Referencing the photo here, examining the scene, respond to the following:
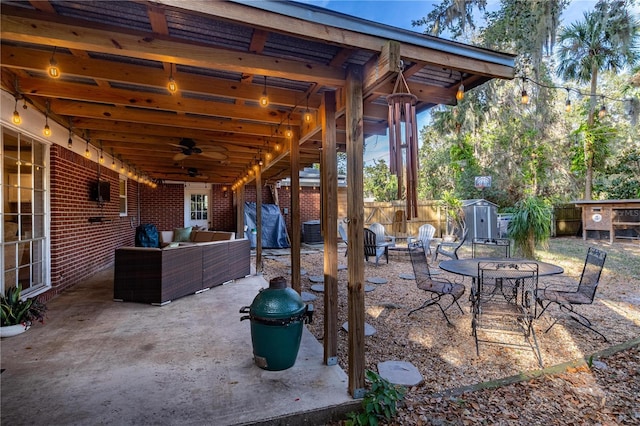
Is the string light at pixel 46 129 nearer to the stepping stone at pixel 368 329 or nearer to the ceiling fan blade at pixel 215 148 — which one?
the ceiling fan blade at pixel 215 148

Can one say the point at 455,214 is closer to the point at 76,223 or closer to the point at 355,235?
the point at 355,235

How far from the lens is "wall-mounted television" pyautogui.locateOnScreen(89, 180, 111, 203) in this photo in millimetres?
5764

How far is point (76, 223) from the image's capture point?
203 inches

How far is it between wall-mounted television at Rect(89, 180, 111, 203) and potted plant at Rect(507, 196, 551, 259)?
8.54m

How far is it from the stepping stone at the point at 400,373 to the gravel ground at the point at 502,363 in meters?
0.06

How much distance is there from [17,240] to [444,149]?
1845cm

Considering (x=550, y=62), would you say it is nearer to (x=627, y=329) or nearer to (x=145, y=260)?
(x=627, y=329)

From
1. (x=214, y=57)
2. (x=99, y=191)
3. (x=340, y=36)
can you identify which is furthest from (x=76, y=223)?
(x=340, y=36)

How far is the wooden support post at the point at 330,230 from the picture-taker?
105 inches

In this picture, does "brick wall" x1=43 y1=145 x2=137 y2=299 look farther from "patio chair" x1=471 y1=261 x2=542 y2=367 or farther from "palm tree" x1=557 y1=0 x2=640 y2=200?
"palm tree" x1=557 y1=0 x2=640 y2=200

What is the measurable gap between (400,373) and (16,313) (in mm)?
3827

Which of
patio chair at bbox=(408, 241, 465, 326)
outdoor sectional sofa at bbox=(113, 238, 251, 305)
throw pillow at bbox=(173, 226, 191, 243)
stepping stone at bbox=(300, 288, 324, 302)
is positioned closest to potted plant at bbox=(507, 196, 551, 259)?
patio chair at bbox=(408, 241, 465, 326)

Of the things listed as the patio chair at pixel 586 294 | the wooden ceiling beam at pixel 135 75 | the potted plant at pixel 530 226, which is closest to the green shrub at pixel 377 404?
the patio chair at pixel 586 294

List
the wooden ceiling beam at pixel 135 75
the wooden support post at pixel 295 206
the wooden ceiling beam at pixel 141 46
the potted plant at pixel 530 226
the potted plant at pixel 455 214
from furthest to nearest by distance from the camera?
the potted plant at pixel 455 214, the potted plant at pixel 530 226, the wooden support post at pixel 295 206, the wooden ceiling beam at pixel 135 75, the wooden ceiling beam at pixel 141 46
